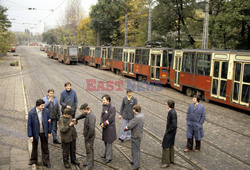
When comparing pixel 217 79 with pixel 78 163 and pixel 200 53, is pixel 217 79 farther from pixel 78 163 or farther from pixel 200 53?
pixel 78 163

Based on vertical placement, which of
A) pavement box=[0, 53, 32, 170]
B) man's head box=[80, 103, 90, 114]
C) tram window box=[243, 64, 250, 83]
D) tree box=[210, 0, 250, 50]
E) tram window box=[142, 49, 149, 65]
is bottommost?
pavement box=[0, 53, 32, 170]

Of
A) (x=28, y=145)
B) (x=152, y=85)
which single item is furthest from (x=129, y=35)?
(x=28, y=145)

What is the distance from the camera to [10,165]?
20.3ft

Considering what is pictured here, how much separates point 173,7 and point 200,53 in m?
13.2

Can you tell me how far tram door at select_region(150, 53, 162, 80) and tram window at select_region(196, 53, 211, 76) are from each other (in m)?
4.82

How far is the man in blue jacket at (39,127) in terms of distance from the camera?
607cm

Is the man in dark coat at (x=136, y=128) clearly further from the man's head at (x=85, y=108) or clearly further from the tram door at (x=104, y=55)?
the tram door at (x=104, y=55)

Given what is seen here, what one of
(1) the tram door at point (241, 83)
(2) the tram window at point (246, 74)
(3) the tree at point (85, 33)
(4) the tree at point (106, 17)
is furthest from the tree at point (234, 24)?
(3) the tree at point (85, 33)

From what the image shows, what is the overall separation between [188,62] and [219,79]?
3056mm

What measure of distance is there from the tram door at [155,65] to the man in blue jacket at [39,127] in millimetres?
14217

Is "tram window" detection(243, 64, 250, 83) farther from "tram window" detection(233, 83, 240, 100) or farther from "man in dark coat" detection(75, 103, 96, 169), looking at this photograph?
"man in dark coat" detection(75, 103, 96, 169)

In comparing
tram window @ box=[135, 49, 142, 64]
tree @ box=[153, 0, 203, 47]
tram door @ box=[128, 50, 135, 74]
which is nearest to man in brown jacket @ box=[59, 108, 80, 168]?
tram window @ box=[135, 49, 142, 64]

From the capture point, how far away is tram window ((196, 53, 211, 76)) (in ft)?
46.3

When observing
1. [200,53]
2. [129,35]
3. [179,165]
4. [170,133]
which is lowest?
[179,165]
